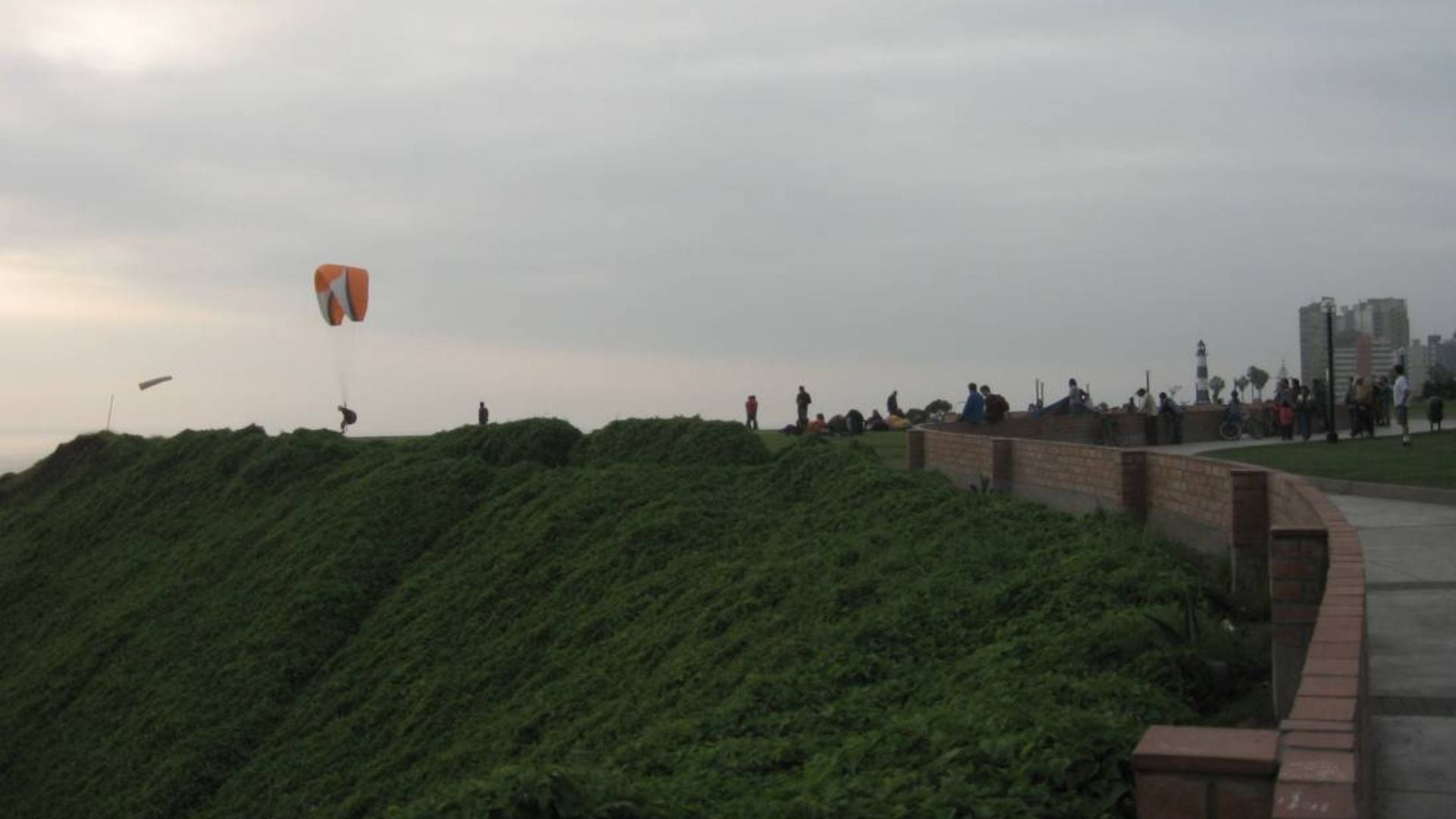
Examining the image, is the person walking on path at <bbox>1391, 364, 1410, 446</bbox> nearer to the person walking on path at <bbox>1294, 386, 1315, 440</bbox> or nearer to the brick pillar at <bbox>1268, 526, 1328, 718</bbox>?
the person walking on path at <bbox>1294, 386, 1315, 440</bbox>

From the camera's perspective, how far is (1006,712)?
21.4 feet

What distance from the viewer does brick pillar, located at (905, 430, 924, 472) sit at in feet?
73.5

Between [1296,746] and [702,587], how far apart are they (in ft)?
33.6

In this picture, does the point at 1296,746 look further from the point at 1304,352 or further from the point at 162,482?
the point at 1304,352

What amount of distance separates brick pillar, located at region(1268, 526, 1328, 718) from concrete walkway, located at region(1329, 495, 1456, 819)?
1.15 ft

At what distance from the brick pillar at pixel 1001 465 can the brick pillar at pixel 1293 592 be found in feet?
35.9

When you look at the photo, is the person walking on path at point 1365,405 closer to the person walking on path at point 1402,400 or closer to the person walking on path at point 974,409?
the person walking on path at point 1402,400

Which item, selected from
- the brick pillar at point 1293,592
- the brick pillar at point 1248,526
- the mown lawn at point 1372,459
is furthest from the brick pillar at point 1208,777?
the mown lawn at point 1372,459

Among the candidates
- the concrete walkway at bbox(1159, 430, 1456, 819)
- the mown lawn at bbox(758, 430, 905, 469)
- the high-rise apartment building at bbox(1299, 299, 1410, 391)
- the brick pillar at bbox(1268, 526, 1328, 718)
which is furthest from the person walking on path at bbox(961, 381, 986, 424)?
the high-rise apartment building at bbox(1299, 299, 1410, 391)

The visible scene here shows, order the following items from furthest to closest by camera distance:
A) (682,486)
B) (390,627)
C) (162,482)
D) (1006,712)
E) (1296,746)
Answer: (162,482) < (682,486) < (390,627) < (1006,712) < (1296,746)

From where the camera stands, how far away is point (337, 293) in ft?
111

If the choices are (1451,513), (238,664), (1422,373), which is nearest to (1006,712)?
(1451,513)

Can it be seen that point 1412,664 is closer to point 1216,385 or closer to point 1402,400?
point 1402,400

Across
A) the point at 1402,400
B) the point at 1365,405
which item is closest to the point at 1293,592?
the point at 1402,400
